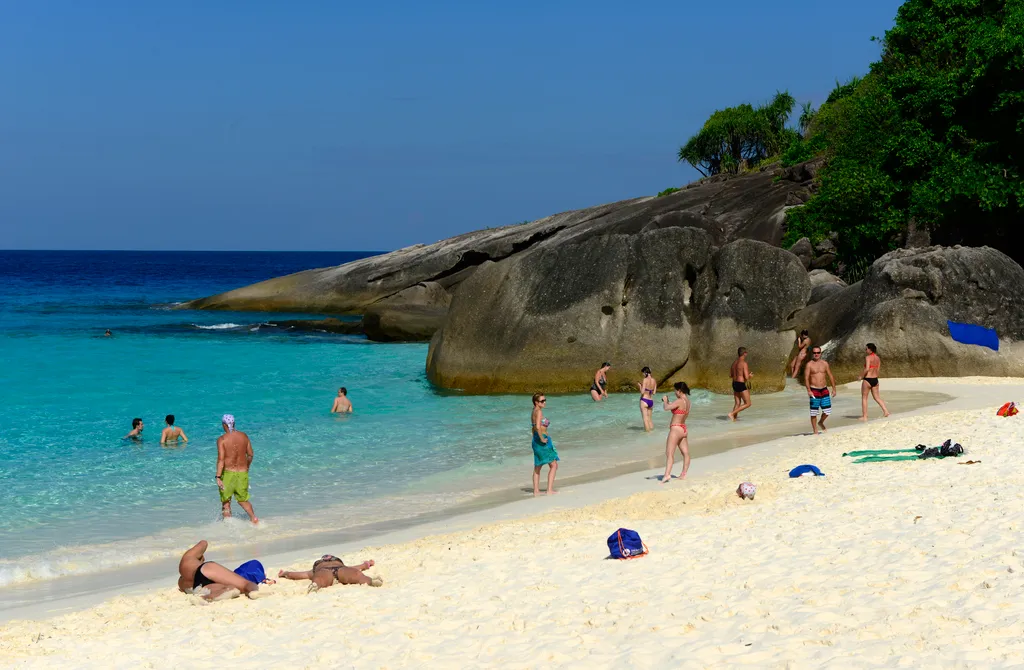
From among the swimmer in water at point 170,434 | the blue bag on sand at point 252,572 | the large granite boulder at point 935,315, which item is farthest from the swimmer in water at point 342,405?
the blue bag on sand at point 252,572

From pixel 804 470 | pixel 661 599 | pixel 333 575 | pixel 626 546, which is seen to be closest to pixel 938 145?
pixel 804 470

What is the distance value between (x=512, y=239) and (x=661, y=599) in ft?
135

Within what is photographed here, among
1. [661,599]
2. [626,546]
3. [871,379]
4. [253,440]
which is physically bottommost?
[661,599]

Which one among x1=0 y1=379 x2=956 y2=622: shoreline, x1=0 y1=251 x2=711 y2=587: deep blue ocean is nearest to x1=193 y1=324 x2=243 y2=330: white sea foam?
x1=0 y1=251 x2=711 y2=587: deep blue ocean

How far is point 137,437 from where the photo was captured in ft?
61.0

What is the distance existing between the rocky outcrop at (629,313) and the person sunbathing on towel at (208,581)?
13.3m

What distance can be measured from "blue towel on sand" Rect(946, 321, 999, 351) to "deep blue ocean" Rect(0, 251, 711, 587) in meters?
7.06

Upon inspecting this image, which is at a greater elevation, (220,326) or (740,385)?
(220,326)

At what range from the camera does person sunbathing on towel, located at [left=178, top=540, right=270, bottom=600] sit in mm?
9008

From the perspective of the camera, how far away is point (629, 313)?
22.3m

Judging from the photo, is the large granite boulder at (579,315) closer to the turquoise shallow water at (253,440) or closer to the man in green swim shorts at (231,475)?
the turquoise shallow water at (253,440)

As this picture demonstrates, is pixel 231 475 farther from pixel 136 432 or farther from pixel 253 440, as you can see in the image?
pixel 136 432

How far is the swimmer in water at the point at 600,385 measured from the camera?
2122 cm

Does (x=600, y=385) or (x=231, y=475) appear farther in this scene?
(x=600, y=385)
